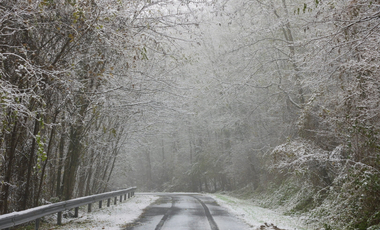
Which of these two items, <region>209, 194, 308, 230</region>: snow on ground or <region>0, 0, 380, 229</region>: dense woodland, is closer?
<region>0, 0, 380, 229</region>: dense woodland

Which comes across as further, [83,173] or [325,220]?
[83,173]

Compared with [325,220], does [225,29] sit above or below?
above

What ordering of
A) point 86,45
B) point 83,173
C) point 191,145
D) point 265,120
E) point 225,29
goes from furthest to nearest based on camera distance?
point 191,145, point 225,29, point 265,120, point 83,173, point 86,45

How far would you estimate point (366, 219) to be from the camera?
8.05 meters

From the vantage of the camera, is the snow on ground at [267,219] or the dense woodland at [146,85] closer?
the dense woodland at [146,85]

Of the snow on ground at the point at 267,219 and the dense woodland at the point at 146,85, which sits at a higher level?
the dense woodland at the point at 146,85

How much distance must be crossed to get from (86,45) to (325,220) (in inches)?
356

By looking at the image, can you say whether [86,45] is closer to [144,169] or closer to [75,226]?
[75,226]

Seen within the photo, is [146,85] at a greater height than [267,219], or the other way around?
[146,85]

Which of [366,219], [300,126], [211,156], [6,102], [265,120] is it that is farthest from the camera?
[211,156]

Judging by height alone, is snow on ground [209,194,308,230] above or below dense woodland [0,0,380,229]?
below

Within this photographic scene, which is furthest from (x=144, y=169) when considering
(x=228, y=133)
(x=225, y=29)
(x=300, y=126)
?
(x=300, y=126)

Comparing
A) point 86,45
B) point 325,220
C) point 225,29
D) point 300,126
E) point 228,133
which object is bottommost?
point 325,220

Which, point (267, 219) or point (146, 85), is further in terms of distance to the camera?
point (146, 85)
